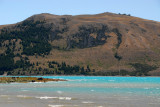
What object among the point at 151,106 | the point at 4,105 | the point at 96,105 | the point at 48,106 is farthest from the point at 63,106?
the point at 151,106

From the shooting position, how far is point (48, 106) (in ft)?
136

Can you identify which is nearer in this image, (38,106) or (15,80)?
(38,106)

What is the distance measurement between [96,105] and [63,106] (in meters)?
4.62

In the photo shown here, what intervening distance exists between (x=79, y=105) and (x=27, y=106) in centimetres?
701

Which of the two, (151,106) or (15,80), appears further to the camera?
(15,80)

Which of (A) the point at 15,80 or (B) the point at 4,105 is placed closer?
(B) the point at 4,105

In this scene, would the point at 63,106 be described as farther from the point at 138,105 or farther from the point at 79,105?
the point at 138,105

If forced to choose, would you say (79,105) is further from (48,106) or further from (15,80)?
(15,80)

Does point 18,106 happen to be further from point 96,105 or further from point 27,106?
point 96,105

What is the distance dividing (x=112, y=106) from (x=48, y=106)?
8508 millimetres

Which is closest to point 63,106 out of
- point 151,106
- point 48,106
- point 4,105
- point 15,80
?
point 48,106

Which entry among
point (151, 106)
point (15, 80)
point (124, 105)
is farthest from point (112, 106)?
point (15, 80)

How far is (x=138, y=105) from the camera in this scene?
43.1 meters

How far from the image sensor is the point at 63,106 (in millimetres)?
41562
